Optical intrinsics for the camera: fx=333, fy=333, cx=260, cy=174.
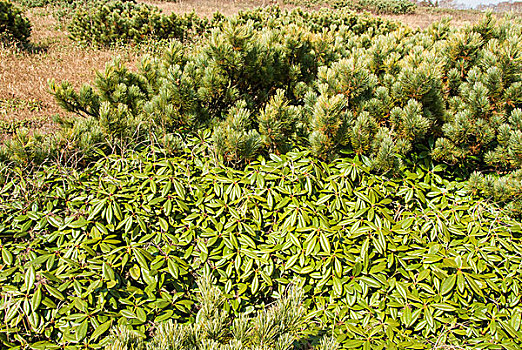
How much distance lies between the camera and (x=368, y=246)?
7.47 ft

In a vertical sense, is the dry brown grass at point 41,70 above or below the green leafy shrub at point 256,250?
below

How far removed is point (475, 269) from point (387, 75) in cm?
170

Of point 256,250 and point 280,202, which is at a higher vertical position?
point 280,202

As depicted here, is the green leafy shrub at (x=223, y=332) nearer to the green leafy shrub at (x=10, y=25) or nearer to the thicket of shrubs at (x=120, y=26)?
the thicket of shrubs at (x=120, y=26)

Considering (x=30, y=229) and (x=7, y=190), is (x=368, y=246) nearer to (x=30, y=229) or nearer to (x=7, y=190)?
(x=30, y=229)

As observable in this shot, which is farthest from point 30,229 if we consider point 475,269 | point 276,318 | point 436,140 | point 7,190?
point 436,140

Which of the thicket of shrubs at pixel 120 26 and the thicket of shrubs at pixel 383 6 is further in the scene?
the thicket of shrubs at pixel 383 6

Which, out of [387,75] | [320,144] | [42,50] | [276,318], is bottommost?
[42,50]

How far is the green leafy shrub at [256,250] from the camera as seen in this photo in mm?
2010

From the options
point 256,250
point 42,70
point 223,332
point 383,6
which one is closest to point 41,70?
point 42,70

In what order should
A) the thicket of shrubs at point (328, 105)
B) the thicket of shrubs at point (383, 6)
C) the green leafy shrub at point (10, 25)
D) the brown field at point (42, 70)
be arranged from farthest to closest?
the thicket of shrubs at point (383, 6) < the green leafy shrub at point (10, 25) < the brown field at point (42, 70) < the thicket of shrubs at point (328, 105)

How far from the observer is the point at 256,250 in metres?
2.27

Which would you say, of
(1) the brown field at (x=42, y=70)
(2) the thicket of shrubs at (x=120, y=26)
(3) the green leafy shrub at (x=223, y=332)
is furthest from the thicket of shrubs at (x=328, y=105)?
(2) the thicket of shrubs at (x=120, y=26)

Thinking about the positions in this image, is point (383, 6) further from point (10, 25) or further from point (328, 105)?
point (328, 105)
